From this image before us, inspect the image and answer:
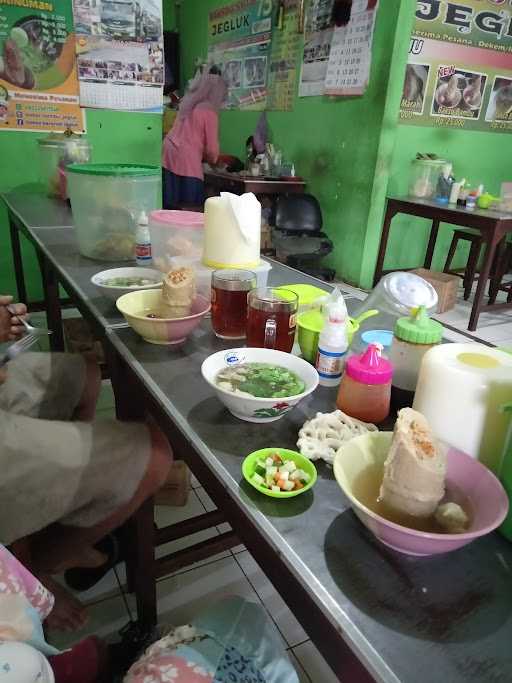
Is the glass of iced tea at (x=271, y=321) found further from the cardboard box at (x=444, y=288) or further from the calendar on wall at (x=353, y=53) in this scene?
the calendar on wall at (x=353, y=53)

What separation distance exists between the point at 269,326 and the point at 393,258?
383 centimetres

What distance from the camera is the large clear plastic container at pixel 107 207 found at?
1.64 meters

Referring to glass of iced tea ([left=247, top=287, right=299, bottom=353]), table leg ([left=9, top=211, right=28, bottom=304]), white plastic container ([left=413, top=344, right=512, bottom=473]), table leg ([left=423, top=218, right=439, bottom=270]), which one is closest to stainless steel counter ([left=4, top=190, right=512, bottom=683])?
white plastic container ([left=413, top=344, right=512, bottom=473])

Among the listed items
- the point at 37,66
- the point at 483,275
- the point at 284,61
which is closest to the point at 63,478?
the point at 37,66

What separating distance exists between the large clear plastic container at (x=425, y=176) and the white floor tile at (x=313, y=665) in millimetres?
3650

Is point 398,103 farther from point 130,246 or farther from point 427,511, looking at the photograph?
point 427,511

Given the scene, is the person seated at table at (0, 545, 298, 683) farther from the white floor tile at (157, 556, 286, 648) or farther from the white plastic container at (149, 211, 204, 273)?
the white plastic container at (149, 211, 204, 273)

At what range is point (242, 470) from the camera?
68 centimetres

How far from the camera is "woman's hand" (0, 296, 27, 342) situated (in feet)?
4.77

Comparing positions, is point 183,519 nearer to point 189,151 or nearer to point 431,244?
point 431,244

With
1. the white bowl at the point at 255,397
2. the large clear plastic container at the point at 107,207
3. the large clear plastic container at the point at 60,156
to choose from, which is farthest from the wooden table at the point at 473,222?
the white bowl at the point at 255,397

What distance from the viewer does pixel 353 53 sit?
3.85 m

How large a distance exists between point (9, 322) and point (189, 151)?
3604 mm

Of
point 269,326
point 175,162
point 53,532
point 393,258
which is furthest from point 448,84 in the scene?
point 53,532
